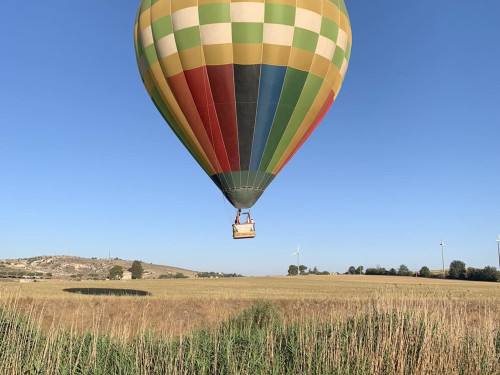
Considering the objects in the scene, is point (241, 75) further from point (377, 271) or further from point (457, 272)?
point (377, 271)

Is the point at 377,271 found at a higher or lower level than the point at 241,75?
lower

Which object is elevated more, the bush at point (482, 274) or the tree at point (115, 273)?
the bush at point (482, 274)

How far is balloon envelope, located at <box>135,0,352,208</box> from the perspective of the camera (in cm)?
2078

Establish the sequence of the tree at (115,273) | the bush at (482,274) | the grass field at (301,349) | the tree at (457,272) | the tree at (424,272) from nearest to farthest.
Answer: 1. the grass field at (301,349)
2. the bush at (482,274)
3. the tree at (457,272)
4. the tree at (115,273)
5. the tree at (424,272)

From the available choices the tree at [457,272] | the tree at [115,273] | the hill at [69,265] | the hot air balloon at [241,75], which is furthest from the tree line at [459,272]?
the hot air balloon at [241,75]

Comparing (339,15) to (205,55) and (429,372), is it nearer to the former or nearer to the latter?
(205,55)

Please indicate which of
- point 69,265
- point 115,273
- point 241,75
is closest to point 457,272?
point 115,273

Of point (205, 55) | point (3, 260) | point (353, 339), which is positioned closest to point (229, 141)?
point (205, 55)

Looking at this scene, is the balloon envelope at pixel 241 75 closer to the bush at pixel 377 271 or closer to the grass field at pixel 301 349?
the grass field at pixel 301 349

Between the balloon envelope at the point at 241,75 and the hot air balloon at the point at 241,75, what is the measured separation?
0.17 ft

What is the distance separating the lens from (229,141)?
22.3m

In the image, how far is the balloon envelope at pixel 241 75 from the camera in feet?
68.2

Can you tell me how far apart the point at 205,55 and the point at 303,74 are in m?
5.31

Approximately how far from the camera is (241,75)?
21234 millimetres
